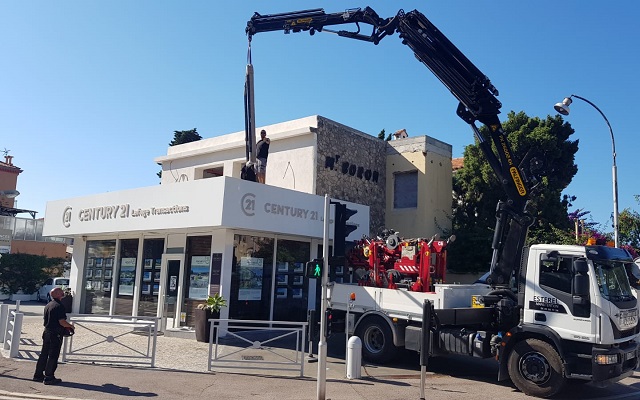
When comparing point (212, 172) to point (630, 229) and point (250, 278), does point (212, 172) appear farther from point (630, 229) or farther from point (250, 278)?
point (630, 229)

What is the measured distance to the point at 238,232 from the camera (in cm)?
1606

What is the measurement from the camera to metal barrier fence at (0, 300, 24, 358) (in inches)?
473

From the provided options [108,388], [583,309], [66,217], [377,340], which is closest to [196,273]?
[377,340]

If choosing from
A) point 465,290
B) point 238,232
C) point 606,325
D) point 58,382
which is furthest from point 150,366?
point 606,325

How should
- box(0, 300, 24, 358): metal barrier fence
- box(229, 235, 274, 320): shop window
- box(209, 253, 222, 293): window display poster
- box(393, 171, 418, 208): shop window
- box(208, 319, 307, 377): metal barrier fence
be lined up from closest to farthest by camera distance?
box(208, 319, 307, 377): metal barrier fence, box(0, 300, 24, 358): metal barrier fence, box(209, 253, 222, 293): window display poster, box(229, 235, 274, 320): shop window, box(393, 171, 418, 208): shop window

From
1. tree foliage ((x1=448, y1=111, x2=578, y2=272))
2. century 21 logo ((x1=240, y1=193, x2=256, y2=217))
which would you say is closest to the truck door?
century 21 logo ((x1=240, y1=193, x2=256, y2=217))

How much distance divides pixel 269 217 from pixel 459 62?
6.81 m

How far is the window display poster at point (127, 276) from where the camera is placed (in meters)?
18.8

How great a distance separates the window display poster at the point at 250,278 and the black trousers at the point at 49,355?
6.67 m

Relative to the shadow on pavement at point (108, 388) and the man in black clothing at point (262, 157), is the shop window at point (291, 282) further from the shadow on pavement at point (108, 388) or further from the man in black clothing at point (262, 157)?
the shadow on pavement at point (108, 388)

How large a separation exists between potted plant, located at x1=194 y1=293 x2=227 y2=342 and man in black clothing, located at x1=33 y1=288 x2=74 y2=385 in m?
5.03

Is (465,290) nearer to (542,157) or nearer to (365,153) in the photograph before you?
(542,157)

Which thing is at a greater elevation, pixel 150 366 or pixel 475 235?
pixel 475 235

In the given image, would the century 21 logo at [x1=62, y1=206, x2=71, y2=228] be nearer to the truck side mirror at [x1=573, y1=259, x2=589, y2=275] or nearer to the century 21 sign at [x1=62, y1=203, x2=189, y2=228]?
the century 21 sign at [x1=62, y1=203, x2=189, y2=228]
